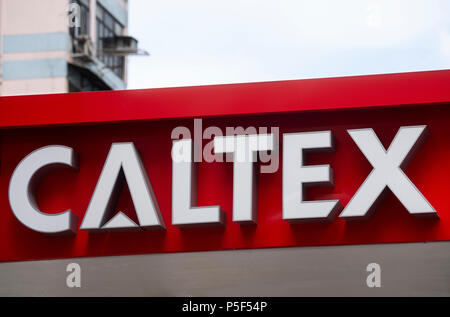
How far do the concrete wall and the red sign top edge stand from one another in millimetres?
1500

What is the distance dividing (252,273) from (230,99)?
1867mm

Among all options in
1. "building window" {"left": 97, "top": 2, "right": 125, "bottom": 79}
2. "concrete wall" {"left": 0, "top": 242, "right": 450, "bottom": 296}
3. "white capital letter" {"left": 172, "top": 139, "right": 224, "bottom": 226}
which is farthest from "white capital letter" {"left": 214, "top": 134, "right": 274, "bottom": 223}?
"building window" {"left": 97, "top": 2, "right": 125, "bottom": 79}

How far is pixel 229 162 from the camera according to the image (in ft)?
31.6

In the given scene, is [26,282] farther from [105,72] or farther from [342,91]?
[105,72]

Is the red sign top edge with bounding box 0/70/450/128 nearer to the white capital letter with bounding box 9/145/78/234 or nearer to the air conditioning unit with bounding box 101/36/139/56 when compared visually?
the white capital letter with bounding box 9/145/78/234

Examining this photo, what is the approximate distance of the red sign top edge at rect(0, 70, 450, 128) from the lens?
9098 mm

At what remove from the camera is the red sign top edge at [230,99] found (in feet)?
29.9

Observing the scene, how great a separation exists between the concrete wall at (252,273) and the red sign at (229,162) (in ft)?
0.40

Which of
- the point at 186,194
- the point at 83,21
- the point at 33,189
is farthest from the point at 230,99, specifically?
the point at 83,21

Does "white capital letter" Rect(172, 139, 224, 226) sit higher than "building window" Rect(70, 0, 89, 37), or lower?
lower

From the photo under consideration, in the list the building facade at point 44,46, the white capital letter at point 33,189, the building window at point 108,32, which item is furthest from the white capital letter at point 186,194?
the building window at point 108,32
